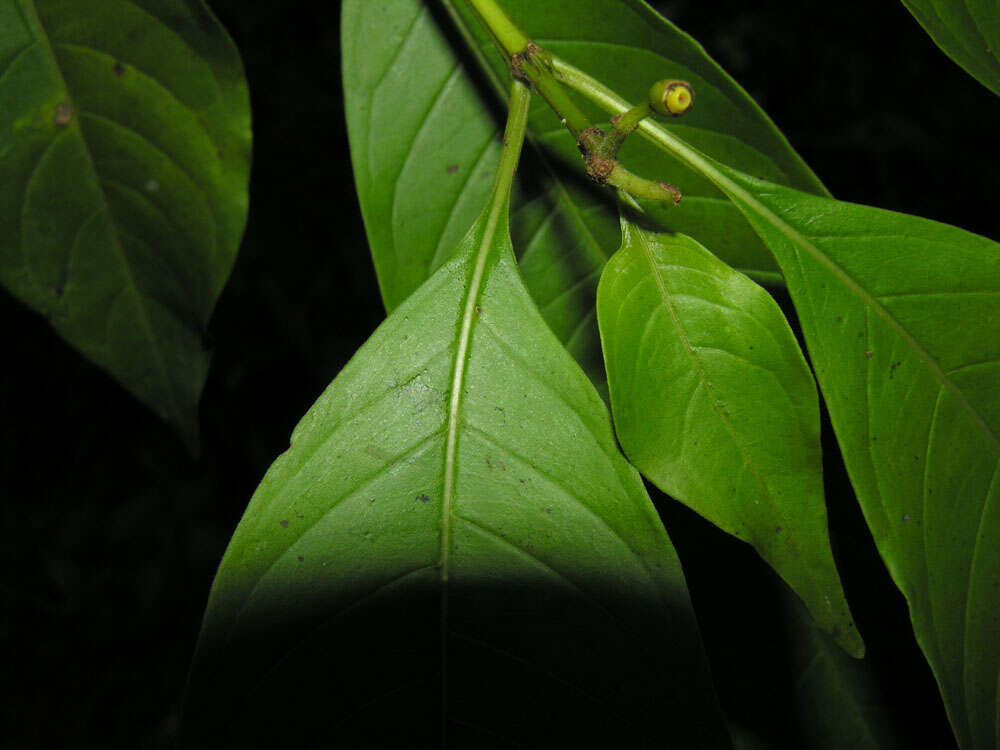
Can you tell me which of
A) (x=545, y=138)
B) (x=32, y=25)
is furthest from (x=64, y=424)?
(x=545, y=138)

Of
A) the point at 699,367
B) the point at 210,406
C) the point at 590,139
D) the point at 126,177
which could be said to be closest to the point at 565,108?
the point at 590,139

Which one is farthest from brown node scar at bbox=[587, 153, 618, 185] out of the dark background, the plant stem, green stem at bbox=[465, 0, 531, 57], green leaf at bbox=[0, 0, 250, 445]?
the dark background

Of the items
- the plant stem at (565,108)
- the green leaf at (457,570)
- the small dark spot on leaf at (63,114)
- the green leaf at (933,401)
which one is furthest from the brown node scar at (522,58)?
the small dark spot on leaf at (63,114)

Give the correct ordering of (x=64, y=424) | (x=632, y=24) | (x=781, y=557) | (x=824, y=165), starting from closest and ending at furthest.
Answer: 1. (x=781, y=557)
2. (x=632, y=24)
3. (x=64, y=424)
4. (x=824, y=165)

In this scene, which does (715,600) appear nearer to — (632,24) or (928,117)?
(632,24)

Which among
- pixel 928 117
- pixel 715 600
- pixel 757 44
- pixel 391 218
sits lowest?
pixel 715 600

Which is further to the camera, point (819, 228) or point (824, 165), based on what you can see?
point (824, 165)
